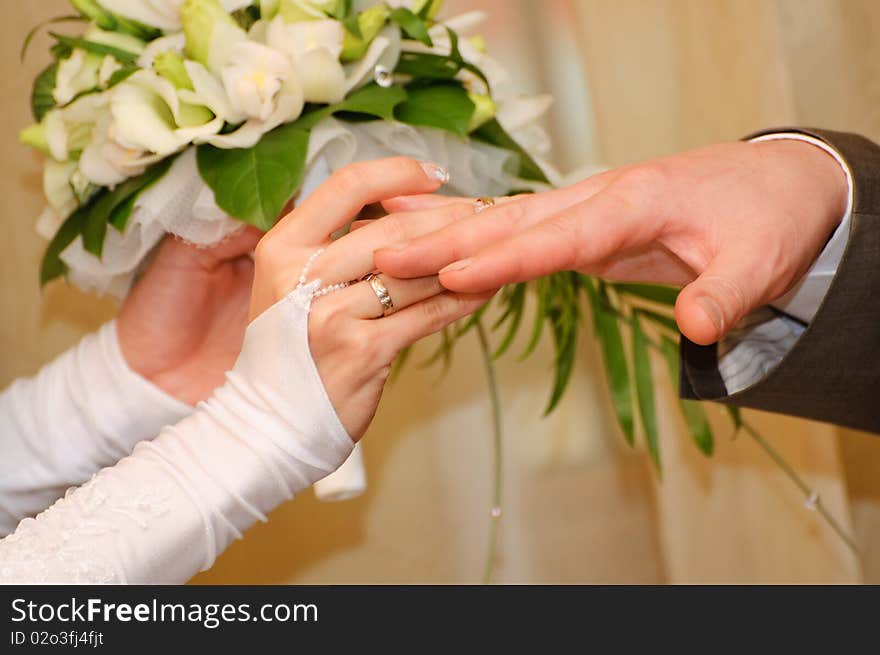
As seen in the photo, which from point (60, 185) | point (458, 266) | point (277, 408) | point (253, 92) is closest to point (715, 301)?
point (458, 266)

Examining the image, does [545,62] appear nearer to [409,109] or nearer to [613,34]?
[613,34]

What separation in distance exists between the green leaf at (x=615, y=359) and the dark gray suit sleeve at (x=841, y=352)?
0.93 ft

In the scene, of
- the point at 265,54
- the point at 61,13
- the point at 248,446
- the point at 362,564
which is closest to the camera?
the point at 248,446

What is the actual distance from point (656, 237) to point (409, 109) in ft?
0.87

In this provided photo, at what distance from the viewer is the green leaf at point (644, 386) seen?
100cm

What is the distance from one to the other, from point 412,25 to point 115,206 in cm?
29

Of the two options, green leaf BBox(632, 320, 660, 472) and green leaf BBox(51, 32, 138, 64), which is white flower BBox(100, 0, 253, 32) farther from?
green leaf BBox(632, 320, 660, 472)

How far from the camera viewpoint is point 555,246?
1.89 feet

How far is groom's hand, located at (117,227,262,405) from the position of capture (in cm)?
91

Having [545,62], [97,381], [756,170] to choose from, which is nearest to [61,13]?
[97,381]

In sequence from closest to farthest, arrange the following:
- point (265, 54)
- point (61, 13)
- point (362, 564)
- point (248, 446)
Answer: point (248, 446)
point (265, 54)
point (61, 13)
point (362, 564)

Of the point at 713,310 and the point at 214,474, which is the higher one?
the point at 713,310

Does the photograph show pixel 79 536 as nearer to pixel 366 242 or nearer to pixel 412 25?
pixel 366 242

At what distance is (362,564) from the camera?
1.24 m
